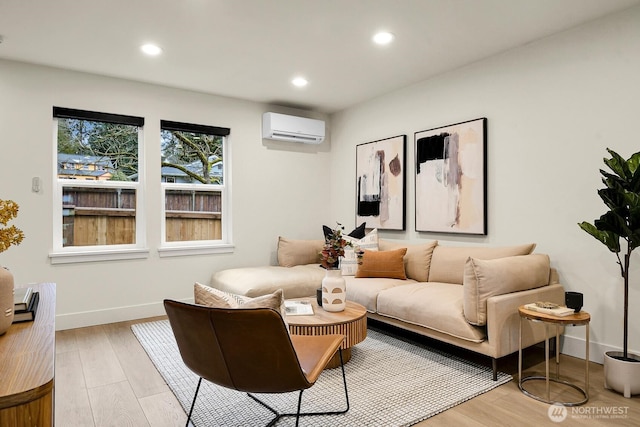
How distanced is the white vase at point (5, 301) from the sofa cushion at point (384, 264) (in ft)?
9.88

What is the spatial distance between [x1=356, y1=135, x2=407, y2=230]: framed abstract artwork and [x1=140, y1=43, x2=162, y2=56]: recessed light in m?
2.53

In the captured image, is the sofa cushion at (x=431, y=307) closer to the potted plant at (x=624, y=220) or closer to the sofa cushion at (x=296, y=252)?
the potted plant at (x=624, y=220)

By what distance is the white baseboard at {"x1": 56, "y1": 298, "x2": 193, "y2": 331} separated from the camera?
3.94 metres

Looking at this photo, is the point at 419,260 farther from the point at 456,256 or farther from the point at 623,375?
the point at 623,375

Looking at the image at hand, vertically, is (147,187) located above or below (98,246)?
above

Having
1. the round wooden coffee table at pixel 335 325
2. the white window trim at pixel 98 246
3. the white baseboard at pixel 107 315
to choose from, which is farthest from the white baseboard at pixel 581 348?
the white window trim at pixel 98 246

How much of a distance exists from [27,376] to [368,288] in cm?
291

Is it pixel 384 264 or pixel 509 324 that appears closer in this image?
pixel 509 324

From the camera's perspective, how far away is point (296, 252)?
4.97m

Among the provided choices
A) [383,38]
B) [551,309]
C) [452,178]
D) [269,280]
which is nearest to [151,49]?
[383,38]

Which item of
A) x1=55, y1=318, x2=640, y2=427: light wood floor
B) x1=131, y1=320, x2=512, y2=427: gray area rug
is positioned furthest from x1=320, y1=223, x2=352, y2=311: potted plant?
x1=55, y1=318, x2=640, y2=427: light wood floor

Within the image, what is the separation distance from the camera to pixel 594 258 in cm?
301

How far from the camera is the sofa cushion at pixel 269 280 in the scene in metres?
4.03

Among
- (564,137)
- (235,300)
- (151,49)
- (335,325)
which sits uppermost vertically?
(151,49)
